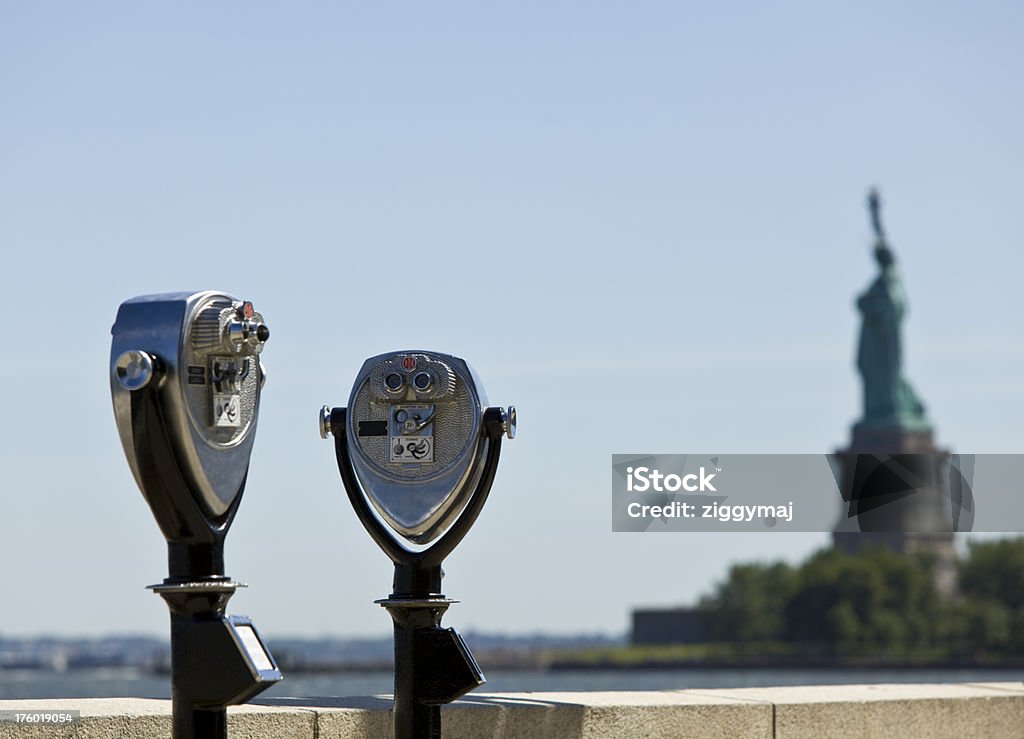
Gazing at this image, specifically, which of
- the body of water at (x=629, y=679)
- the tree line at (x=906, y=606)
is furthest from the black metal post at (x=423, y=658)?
the tree line at (x=906, y=606)

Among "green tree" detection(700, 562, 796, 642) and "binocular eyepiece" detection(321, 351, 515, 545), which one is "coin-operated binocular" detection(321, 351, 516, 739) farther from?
"green tree" detection(700, 562, 796, 642)

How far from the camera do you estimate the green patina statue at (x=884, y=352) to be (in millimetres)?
90688

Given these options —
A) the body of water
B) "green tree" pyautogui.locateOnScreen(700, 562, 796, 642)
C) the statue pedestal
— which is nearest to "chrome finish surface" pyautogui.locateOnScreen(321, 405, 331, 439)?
the body of water

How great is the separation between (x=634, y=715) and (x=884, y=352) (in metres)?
85.7

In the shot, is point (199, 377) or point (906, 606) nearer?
point (199, 377)

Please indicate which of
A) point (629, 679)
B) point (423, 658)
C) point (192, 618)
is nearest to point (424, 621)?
point (423, 658)

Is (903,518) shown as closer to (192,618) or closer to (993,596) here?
(993,596)

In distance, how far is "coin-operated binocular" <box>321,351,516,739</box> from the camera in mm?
6293

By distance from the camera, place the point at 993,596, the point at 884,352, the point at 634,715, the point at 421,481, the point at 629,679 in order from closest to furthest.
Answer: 1. the point at 421,481
2. the point at 634,715
3. the point at 884,352
4. the point at 993,596
5. the point at 629,679

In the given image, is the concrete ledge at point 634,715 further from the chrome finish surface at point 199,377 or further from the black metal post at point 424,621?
the chrome finish surface at point 199,377

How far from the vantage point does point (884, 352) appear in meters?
91.3

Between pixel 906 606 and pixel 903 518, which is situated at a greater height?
pixel 903 518

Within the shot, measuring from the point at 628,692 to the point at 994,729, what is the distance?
163 centimetres

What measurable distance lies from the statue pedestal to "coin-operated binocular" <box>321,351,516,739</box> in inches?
3116
